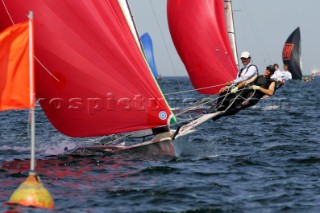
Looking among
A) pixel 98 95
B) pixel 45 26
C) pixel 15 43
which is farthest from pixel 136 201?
pixel 45 26

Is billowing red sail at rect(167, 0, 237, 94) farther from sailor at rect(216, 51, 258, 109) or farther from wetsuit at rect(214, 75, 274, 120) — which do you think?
wetsuit at rect(214, 75, 274, 120)

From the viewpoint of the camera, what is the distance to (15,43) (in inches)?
476

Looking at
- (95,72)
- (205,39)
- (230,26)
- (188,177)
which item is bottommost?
(188,177)

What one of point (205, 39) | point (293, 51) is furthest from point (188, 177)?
point (293, 51)

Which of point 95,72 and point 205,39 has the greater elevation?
point 205,39

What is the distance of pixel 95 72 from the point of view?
55.8 ft

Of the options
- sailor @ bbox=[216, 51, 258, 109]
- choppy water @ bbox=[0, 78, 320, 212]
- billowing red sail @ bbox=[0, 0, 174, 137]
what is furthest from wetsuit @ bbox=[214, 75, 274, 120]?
billowing red sail @ bbox=[0, 0, 174, 137]

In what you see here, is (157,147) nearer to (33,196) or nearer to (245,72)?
(245,72)

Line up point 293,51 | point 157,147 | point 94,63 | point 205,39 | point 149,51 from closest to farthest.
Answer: point 94,63
point 157,147
point 205,39
point 149,51
point 293,51

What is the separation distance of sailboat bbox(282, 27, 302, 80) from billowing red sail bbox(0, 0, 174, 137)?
83.1 metres

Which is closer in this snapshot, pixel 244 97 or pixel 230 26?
pixel 244 97

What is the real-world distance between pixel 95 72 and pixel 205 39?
18872 mm

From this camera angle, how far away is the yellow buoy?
11711mm

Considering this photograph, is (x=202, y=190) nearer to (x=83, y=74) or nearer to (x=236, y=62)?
(x=83, y=74)
